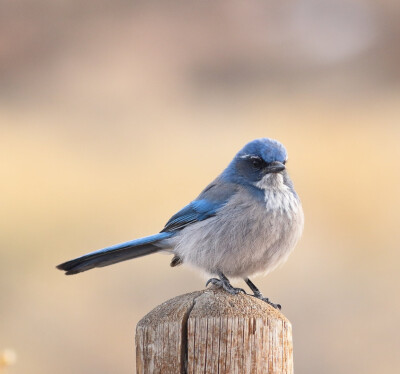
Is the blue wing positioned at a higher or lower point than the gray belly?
higher

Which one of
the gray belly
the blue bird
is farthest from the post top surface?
the gray belly

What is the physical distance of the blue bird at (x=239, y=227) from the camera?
568 centimetres

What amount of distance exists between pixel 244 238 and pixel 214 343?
2.14 m

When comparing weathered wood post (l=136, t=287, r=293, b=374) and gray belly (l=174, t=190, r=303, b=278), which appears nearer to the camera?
weathered wood post (l=136, t=287, r=293, b=374)

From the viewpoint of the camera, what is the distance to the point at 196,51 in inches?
655

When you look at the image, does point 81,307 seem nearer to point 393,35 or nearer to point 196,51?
point 196,51

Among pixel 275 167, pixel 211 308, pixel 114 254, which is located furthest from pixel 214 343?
pixel 275 167

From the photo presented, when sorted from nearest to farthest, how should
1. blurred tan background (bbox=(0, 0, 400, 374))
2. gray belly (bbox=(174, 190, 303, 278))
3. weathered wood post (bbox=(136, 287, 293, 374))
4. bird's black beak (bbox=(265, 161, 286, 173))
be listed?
weathered wood post (bbox=(136, 287, 293, 374)) → gray belly (bbox=(174, 190, 303, 278)) → bird's black beak (bbox=(265, 161, 286, 173)) → blurred tan background (bbox=(0, 0, 400, 374))

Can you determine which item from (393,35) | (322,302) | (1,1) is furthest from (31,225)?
(393,35)

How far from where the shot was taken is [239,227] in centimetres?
575

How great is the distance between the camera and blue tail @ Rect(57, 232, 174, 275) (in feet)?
18.0

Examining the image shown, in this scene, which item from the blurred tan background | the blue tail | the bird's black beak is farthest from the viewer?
the blurred tan background

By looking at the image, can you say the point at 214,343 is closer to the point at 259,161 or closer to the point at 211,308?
the point at 211,308

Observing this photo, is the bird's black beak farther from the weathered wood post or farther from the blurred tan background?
the blurred tan background
